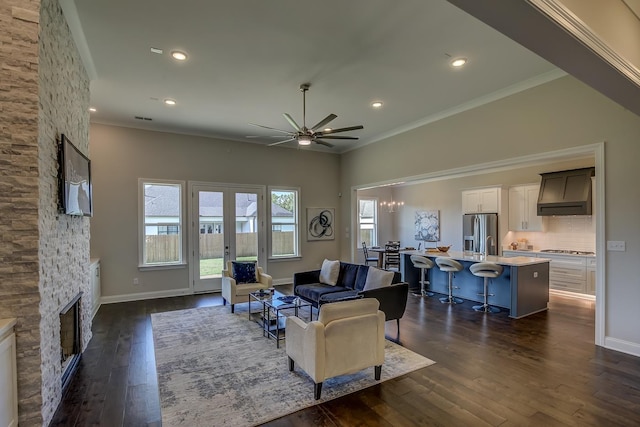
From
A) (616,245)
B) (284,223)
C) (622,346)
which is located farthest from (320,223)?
(622,346)

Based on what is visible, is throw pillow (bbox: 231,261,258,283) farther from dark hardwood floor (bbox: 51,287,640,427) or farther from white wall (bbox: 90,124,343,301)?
white wall (bbox: 90,124,343,301)

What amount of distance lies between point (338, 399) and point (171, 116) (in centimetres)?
554

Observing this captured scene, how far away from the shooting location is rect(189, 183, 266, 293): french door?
694 centimetres

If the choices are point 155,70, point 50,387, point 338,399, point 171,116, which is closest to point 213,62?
point 155,70

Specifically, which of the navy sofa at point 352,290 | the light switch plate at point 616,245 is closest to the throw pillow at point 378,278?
the navy sofa at point 352,290

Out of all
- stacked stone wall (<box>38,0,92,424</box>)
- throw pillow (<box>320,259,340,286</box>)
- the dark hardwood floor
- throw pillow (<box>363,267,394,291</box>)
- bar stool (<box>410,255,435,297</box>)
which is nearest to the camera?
stacked stone wall (<box>38,0,92,424</box>)

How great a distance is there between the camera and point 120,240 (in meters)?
6.26

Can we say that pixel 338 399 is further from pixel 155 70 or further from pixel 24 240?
pixel 155 70

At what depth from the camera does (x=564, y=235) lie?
724cm

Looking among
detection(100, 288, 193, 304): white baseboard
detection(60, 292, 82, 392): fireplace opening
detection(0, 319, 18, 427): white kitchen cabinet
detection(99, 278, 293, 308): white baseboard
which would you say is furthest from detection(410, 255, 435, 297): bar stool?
detection(0, 319, 18, 427): white kitchen cabinet

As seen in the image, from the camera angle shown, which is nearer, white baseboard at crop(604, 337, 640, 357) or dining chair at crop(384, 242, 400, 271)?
white baseboard at crop(604, 337, 640, 357)

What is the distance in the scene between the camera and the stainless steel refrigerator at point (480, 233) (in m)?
7.95

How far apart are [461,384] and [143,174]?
21.7 ft

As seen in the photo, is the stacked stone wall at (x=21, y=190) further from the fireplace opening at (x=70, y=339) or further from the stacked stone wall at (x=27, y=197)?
the fireplace opening at (x=70, y=339)
